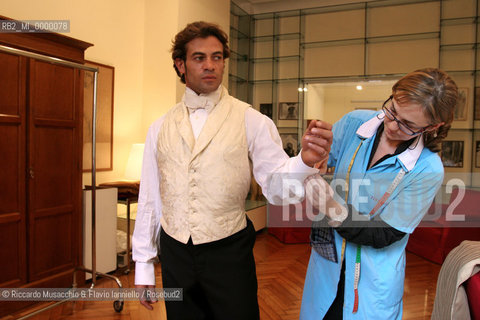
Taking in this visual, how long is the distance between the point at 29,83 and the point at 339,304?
2695 millimetres

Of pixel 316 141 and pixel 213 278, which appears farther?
pixel 213 278

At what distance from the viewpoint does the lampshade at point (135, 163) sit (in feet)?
13.4

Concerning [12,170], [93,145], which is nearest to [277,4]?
[93,145]

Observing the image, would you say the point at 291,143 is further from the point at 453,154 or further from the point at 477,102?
the point at 477,102

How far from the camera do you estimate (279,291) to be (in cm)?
352

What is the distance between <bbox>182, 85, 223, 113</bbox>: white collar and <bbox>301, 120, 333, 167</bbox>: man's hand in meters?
0.52

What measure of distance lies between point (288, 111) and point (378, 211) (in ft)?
16.7

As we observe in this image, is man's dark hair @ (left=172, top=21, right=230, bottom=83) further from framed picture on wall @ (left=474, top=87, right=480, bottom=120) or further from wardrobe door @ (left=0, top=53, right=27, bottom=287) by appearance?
framed picture on wall @ (left=474, top=87, right=480, bottom=120)

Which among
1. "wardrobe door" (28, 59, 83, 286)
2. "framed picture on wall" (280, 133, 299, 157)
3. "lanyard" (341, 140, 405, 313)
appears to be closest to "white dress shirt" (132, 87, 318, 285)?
"lanyard" (341, 140, 405, 313)

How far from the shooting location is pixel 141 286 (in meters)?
1.49

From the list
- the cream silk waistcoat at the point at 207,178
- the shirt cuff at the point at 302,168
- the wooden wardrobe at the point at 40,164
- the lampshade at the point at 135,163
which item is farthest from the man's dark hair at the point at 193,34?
the lampshade at the point at 135,163

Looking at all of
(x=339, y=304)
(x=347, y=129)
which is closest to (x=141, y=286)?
(x=339, y=304)

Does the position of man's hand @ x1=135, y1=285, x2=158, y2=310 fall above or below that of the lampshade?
below

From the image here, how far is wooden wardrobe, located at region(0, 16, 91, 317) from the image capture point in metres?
2.70
